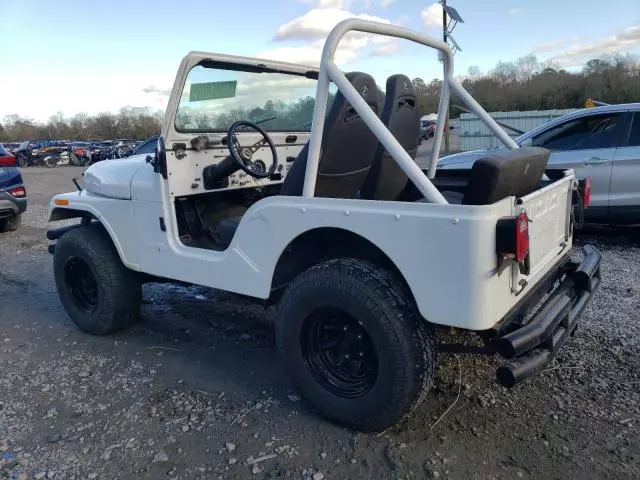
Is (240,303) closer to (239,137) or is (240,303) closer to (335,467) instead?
(239,137)

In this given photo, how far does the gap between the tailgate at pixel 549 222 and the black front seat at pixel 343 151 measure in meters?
0.97

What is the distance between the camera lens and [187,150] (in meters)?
3.73

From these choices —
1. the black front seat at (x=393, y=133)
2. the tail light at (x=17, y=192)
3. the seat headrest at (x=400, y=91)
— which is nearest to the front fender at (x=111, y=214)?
the black front seat at (x=393, y=133)

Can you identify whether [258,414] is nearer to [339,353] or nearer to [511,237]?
[339,353]

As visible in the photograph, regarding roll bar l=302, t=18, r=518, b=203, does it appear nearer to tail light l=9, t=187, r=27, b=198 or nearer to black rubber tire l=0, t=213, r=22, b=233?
tail light l=9, t=187, r=27, b=198

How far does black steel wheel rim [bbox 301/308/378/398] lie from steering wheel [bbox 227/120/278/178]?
123 cm

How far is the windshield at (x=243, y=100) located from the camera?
3.81 meters

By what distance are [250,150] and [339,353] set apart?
1.82 meters

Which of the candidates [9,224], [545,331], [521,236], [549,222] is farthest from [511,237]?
[9,224]

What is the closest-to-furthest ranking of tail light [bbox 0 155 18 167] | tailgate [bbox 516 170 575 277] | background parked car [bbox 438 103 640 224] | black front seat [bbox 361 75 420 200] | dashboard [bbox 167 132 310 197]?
1. tailgate [bbox 516 170 575 277]
2. black front seat [bbox 361 75 420 200]
3. dashboard [bbox 167 132 310 197]
4. background parked car [bbox 438 103 640 224]
5. tail light [bbox 0 155 18 167]

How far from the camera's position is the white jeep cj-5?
92.9 inches

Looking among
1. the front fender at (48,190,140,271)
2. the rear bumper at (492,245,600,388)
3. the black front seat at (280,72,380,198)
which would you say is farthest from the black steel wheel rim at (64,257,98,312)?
the rear bumper at (492,245,600,388)

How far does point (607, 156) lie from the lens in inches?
243

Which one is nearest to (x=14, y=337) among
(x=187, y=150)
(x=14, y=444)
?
(x=14, y=444)
